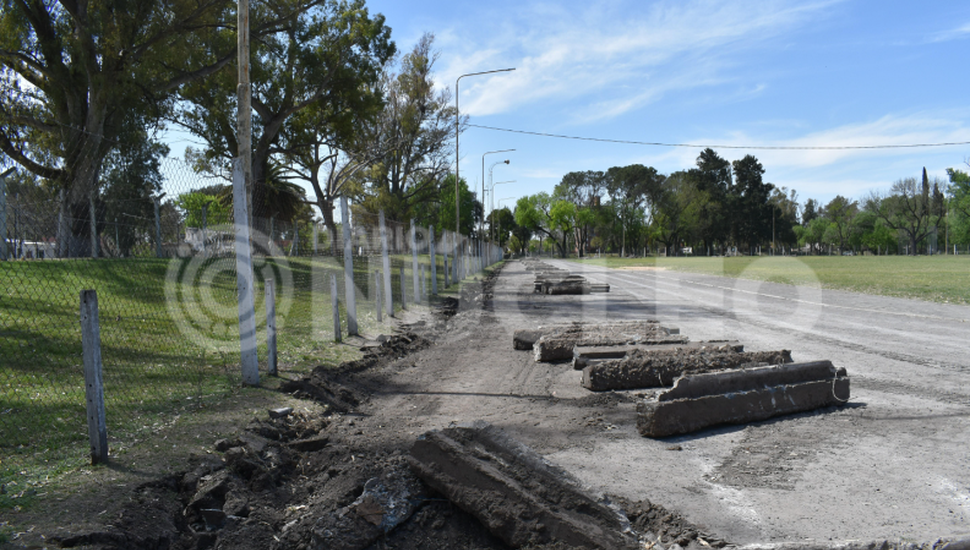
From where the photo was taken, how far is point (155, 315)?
10531 millimetres

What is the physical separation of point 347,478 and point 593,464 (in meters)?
1.79

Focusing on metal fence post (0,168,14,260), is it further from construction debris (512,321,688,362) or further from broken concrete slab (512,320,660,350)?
broken concrete slab (512,320,660,350)

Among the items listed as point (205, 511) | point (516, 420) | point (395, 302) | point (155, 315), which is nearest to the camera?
point (205, 511)

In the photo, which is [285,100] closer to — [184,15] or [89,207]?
[184,15]

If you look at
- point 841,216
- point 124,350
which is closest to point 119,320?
point 124,350

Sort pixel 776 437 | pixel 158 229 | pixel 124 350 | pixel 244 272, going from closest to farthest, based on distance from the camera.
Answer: pixel 776 437 < pixel 244 272 < pixel 158 229 < pixel 124 350

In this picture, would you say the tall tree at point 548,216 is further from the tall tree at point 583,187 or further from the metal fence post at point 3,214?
the metal fence post at point 3,214

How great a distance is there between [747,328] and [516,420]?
7265mm

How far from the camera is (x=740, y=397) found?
5191 mm

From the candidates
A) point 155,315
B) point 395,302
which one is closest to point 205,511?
point 155,315

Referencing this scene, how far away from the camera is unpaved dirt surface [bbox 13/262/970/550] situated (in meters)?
3.25

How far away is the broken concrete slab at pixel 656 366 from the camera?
20.7ft

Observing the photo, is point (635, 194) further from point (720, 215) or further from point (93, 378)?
point (93, 378)

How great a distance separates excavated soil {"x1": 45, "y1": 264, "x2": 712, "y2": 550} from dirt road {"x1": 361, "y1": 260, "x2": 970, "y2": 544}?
63 mm
